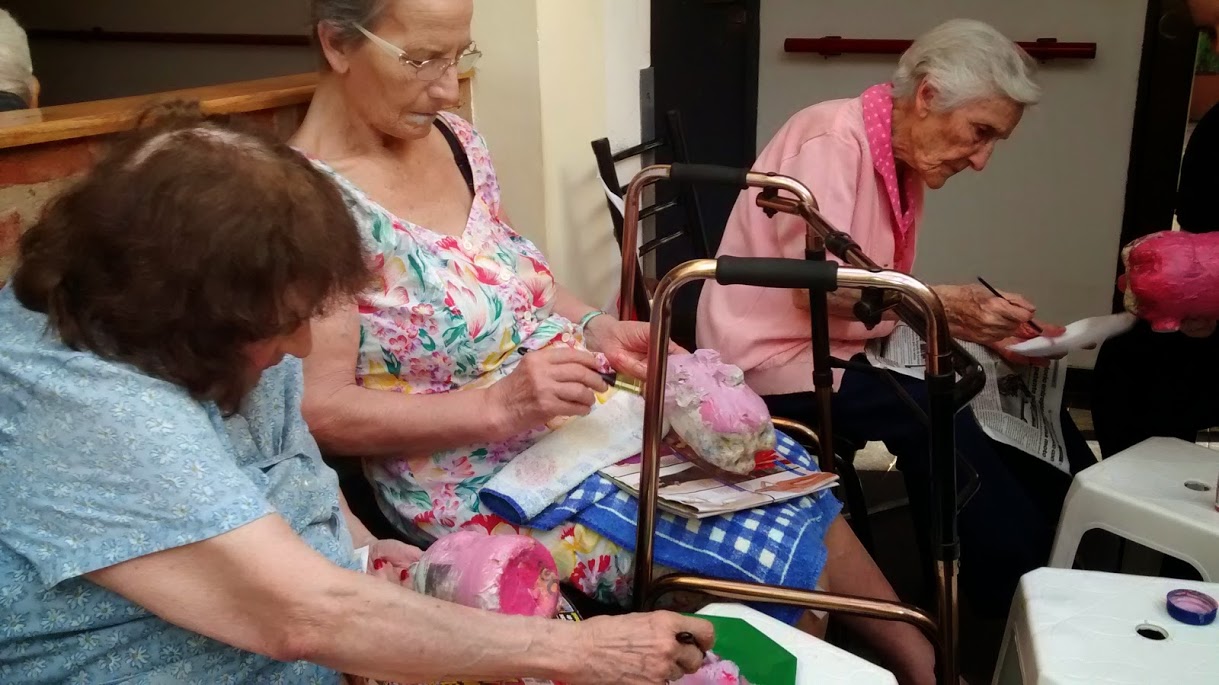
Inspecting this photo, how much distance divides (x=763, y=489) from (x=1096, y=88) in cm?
233

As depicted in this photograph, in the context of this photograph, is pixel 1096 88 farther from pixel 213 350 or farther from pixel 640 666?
pixel 213 350

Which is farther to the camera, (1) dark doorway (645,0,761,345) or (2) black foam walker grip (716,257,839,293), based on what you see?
(1) dark doorway (645,0,761,345)

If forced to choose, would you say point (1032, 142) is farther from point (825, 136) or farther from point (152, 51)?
point (152, 51)

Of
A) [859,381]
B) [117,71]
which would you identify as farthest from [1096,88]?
[117,71]

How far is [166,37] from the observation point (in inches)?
184

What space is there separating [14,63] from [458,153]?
0.91 m

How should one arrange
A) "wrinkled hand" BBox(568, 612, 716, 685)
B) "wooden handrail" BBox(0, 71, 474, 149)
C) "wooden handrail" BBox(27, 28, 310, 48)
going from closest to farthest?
"wrinkled hand" BBox(568, 612, 716, 685) < "wooden handrail" BBox(0, 71, 474, 149) < "wooden handrail" BBox(27, 28, 310, 48)

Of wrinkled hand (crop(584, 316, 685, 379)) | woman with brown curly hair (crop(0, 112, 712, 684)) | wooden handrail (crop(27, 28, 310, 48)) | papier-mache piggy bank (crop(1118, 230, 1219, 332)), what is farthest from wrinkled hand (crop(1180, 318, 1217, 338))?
wooden handrail (crop(27, 28, 310, 48))

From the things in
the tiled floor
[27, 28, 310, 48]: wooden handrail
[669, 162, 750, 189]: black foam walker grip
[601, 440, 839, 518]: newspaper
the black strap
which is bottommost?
the tiled floor

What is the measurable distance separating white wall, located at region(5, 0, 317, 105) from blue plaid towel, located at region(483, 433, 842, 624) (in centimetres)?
338

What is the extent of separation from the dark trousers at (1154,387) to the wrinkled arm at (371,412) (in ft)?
4.95

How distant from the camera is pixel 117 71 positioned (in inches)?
193

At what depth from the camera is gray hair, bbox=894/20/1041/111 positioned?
1907 millimetres

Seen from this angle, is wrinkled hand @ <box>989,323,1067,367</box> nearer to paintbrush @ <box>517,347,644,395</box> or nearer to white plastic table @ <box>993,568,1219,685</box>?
white plastic table @ <box>993,568,1219,685</box>
